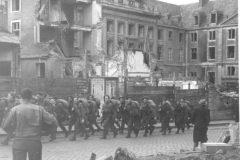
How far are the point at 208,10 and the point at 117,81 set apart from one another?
3399cm

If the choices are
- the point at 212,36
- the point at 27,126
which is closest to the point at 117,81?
the point at 27,126

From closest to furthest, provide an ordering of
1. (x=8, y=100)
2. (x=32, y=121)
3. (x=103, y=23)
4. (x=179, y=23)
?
(x=32, y=121), (x=8, y=100), (x=103, y=23), (x=179, y=23)

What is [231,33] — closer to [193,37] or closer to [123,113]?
[193,37]

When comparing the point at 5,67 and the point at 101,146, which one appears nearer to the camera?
the point at 101,146

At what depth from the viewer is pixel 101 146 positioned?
49.1 ft

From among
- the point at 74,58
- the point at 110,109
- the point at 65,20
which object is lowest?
the point at 110,109

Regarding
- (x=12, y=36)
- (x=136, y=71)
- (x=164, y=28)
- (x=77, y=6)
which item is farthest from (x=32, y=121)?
(x=164, y=28)

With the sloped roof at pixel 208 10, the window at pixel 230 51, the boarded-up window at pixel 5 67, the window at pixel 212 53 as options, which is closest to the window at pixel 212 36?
the window at pixel 212 53

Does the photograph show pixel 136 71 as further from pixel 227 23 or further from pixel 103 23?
pixel 227 23

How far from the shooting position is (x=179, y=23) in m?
57.2

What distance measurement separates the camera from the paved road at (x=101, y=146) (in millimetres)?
12606

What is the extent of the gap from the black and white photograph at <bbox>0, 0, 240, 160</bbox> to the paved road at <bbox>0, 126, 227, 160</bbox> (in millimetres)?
35

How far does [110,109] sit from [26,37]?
1957 centimetres

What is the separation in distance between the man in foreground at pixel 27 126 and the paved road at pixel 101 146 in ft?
15.8
